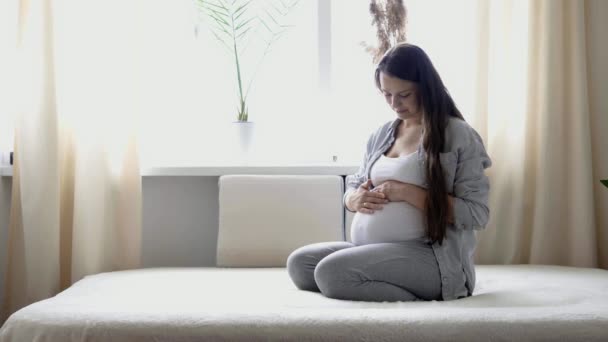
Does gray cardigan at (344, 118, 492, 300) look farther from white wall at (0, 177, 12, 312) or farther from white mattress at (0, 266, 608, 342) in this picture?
white wall at (0, 177, 12, 312)

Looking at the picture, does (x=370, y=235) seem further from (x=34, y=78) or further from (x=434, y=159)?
(x=34, y=78)

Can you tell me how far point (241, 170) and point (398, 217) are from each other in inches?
39.3

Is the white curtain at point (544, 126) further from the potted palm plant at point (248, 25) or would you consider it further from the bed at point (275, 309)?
the potted palm plant at point (248, 25)

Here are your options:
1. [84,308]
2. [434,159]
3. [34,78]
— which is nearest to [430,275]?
[434,159]

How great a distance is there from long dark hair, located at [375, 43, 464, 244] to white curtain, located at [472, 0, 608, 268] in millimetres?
870

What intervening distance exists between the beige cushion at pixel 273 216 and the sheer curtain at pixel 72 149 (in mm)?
393

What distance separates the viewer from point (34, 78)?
274cm

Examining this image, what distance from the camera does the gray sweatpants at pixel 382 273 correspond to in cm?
191

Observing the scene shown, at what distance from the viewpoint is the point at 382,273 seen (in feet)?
6.25

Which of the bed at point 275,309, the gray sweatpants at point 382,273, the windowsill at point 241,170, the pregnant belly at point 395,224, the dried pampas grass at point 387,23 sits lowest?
the bed at point 275,309

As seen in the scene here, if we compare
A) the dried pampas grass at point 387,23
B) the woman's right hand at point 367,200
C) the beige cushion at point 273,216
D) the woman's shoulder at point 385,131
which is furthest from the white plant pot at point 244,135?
the woman's right hand at point 367,200

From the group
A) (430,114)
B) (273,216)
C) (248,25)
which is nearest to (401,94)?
(430,114)

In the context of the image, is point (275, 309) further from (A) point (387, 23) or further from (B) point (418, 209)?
(A) point (387, 23)

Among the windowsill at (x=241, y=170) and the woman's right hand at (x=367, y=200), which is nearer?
the woman's right hand at (x=367, y=200)
